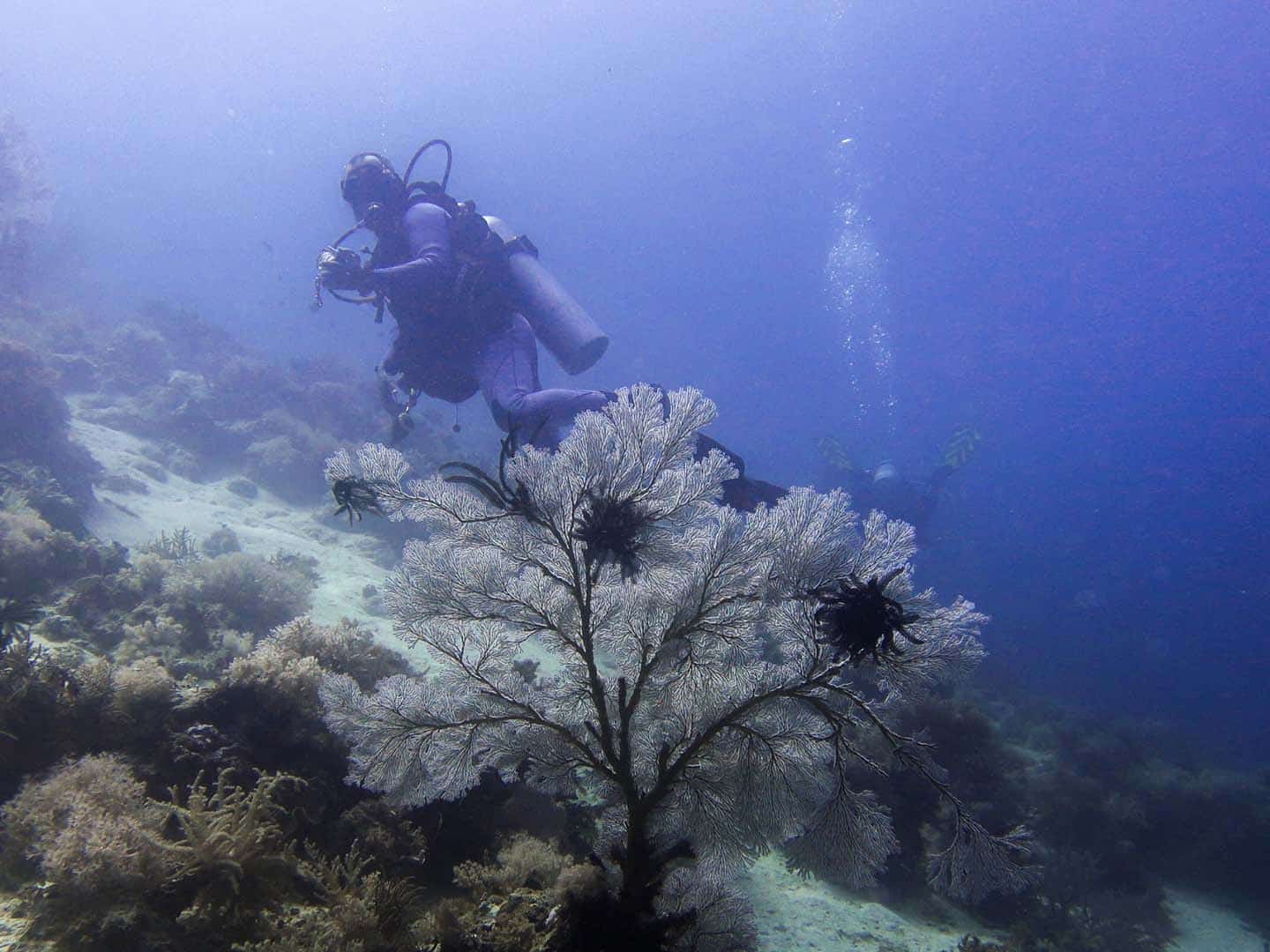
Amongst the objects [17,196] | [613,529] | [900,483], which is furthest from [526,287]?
[17,196]

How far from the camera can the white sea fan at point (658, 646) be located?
2.65 meters

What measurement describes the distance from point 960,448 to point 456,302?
25.3 metres

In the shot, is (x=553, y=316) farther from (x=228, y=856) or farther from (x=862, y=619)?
(x=228, y=856)

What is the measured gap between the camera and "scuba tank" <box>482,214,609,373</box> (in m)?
8.44

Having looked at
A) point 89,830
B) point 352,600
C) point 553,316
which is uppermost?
point 553,316

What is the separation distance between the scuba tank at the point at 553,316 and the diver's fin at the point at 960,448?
22.1m

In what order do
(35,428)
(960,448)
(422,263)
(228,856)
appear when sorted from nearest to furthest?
(228,856) < (422,263) < (35,428) < (960,448)

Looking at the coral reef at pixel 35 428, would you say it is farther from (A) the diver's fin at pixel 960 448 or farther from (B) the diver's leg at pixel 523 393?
(A) the diver's fin at pixel 960 448

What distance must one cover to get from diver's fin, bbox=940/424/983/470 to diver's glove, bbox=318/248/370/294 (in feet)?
81.7

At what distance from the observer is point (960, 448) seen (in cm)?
2566

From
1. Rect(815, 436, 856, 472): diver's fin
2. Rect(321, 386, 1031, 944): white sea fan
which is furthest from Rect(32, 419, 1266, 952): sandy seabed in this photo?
Rect(815, 436, 856, 472): diver's fin

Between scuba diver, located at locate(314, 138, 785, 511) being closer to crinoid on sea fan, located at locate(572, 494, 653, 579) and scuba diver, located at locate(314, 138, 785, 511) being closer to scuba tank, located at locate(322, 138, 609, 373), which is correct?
scuba tank, located at locate(322, 138, 609, 373)

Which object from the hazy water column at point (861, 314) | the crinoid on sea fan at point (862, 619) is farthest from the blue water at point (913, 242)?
the crinoid on sea fan at point (862, 619)

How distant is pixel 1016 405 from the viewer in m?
117
